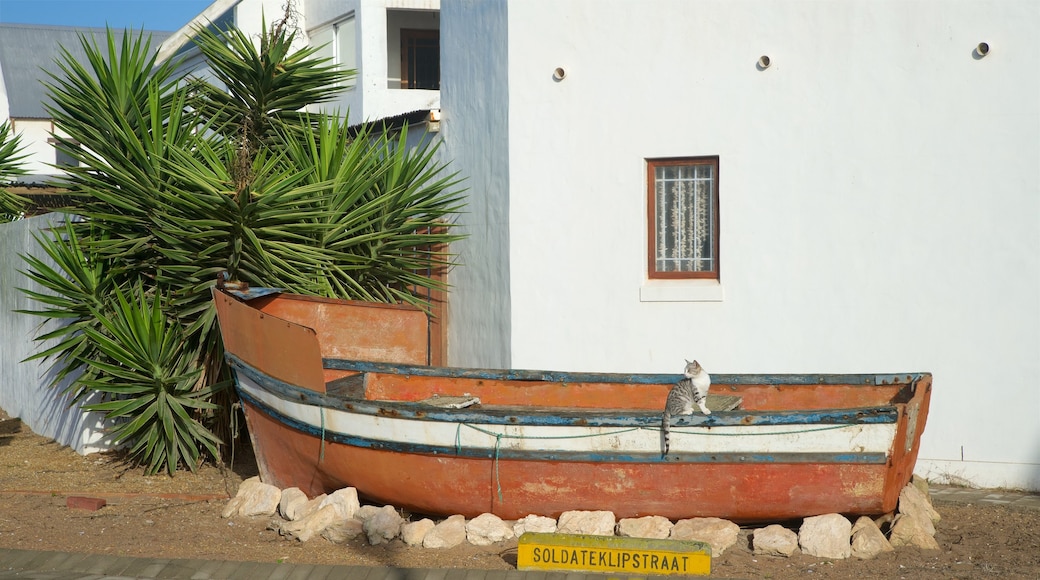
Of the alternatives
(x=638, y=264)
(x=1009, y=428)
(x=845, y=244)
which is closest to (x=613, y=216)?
(x=638, y=264)

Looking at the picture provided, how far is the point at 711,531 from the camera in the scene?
6.77 m

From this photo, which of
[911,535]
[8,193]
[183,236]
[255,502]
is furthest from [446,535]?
[8,193]

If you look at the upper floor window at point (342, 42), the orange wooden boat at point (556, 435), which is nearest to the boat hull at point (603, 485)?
the orange wooden boat at point (556, 435)

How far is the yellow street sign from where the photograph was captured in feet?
19.8

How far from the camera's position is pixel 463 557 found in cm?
671

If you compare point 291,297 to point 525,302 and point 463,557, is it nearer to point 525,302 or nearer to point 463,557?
point 525,302

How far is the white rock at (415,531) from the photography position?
6.98m

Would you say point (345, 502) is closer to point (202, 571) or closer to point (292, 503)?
point (292, 503)

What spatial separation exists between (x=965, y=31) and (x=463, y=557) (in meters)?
5.82

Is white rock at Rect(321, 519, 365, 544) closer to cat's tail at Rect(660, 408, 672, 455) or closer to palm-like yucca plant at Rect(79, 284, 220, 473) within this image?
cat's tail at Rect(660, 408, 672, 455)

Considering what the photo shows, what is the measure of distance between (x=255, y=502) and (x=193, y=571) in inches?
69.0

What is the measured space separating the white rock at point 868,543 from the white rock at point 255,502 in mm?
4201

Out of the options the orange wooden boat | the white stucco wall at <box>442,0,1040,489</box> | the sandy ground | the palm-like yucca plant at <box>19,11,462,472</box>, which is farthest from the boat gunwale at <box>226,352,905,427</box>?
the white stucco wall at <box>442,0,1040,489</box>

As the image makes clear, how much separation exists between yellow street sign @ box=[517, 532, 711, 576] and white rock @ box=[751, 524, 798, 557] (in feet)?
2.18
